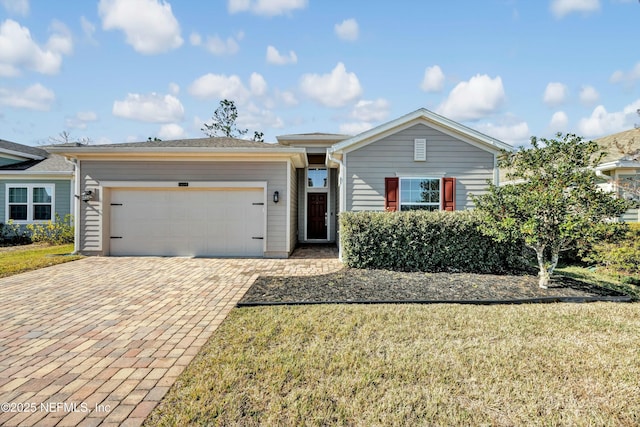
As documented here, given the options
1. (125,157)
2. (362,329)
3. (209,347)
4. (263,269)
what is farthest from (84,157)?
(362,329)

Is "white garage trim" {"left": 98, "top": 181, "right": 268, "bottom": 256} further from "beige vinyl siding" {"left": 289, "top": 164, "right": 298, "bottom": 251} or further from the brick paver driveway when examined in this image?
the brick paver driveway

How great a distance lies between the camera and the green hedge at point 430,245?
6742 mm

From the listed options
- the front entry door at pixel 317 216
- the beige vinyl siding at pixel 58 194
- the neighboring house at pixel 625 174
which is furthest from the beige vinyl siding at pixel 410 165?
the beige vinyl siding at pixel 58 194

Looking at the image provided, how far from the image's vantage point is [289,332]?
140 inches

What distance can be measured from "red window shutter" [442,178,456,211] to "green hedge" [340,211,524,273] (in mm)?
2125

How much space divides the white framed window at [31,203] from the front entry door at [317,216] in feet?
34.6

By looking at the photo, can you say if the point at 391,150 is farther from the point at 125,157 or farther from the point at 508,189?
the point at 125,157

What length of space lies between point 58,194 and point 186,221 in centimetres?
782

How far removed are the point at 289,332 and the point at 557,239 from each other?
5.12 meters

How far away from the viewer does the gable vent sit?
8969 mm

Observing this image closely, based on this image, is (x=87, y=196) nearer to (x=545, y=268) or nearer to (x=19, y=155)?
(x=19, y=155)

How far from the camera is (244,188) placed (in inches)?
353

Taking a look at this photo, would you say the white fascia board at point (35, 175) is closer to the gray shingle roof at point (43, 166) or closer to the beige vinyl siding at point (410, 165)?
the gray shingle roof at point (43, 166)

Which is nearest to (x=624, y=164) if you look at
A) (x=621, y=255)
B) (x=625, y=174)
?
(x=625, y=174)
